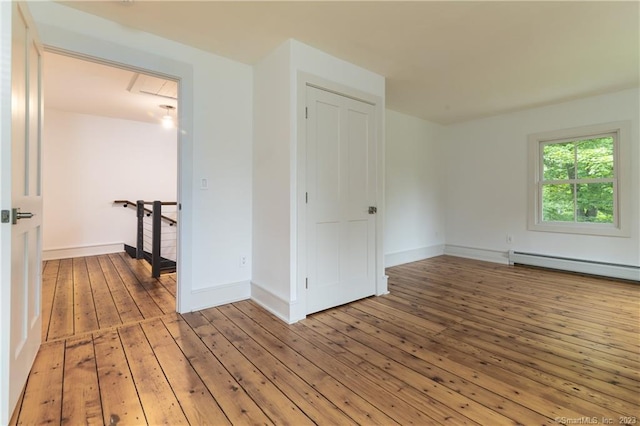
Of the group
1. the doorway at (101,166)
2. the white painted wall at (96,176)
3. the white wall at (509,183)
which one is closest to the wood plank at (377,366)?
the doorway at (101,166)

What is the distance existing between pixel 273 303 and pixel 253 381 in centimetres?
103

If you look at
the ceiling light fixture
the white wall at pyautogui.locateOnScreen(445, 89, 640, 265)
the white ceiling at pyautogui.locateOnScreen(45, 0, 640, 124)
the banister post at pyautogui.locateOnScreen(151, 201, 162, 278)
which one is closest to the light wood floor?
the banister post at pyautogui.locateOnScreen(151, 201, 162, 278)

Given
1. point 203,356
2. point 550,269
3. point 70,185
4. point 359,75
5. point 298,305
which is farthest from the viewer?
point 70,185

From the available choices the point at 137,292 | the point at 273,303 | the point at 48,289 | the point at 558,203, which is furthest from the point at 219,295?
the point at 558,203

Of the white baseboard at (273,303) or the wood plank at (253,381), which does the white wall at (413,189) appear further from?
the wood plank at (253,381)

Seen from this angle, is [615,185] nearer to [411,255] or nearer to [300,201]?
[411,255]

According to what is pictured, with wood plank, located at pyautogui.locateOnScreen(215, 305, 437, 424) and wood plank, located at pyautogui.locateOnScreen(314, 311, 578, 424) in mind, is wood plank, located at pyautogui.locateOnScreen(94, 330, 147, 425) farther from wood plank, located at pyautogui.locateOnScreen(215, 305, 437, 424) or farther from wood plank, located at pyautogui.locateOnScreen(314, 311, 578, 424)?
wood plank, located at pyautogui.locateOnScreen(314, 311, 578, 424)

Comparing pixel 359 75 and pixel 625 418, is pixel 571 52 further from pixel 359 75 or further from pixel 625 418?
pixel 625 418

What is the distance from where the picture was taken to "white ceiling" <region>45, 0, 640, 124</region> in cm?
212

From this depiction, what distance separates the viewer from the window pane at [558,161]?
14.1ft

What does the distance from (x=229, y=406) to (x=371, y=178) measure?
2.43 m

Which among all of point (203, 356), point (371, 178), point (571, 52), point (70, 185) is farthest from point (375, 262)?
point (70, 185)

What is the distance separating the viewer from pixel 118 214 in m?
5.47

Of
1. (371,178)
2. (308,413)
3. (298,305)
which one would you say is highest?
(371,178)
